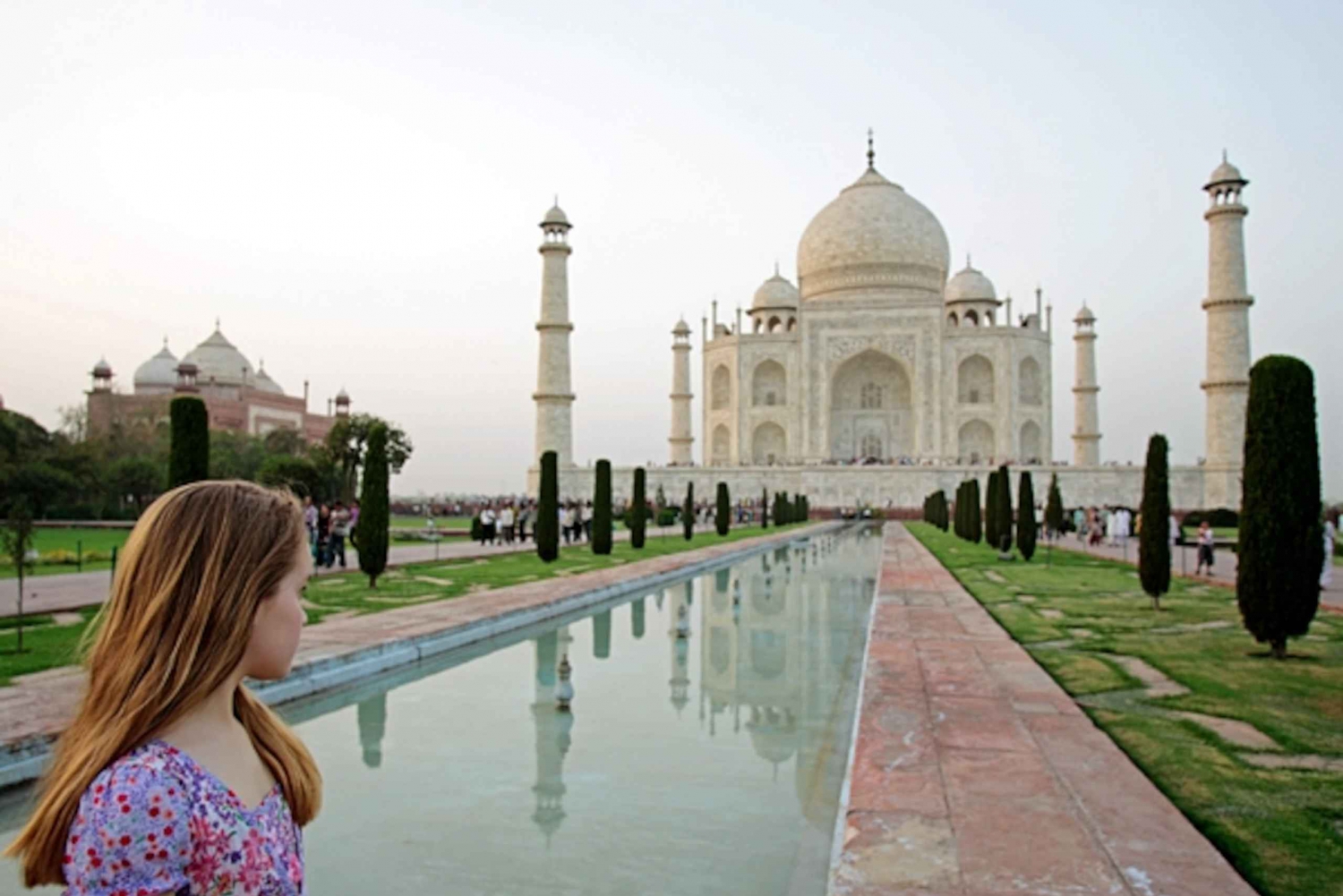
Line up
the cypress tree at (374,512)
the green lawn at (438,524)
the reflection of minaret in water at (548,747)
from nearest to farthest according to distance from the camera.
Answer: the reflection of minaret in water at (548,747) → the cypress tree at (374,512) → the green lawn at (438,524)

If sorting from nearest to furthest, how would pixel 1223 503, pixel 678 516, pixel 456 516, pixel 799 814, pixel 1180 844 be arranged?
pixel 1180 844 → pixel 799 814 → pixel 1223 503 → pixel 678 516 → pixel 456 516

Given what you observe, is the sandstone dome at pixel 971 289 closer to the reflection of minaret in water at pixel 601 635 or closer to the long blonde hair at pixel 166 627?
the reflection of minaret in water at pixel 601 635

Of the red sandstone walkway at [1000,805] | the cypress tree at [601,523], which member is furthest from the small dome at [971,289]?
the red sandstone walkway at [1000,805]

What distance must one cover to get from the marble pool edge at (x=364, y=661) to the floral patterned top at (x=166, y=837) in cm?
243

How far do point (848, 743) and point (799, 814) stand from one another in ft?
2.97

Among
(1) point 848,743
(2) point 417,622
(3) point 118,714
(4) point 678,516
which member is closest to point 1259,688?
(1) point 848,743

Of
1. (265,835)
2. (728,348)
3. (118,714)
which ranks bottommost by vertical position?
(265,835)

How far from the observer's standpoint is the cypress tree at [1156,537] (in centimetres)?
761

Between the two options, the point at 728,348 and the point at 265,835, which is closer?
the point at 265,835

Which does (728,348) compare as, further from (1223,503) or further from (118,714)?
(118,714)

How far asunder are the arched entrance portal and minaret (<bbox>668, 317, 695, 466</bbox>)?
5.28 meters

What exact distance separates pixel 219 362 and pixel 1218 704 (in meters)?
42.9

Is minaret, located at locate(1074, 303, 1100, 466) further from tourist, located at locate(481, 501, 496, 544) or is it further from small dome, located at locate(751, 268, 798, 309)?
tourist, located at locate(481, 501, 496, 544)

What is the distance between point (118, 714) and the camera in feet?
2.92
